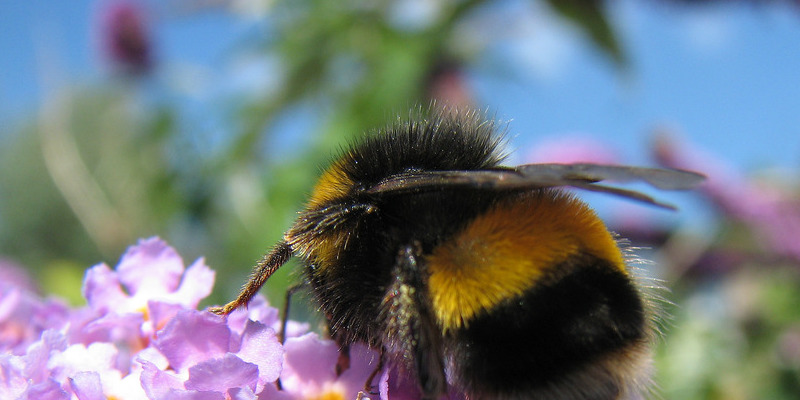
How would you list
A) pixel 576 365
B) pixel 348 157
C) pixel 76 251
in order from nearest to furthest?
1. pixel 576 365
2. pixel 348 157
3. pixel 76 251

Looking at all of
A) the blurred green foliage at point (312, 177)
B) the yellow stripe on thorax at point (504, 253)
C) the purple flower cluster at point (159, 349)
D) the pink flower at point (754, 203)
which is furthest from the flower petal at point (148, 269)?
the pink flower at point (754, 203)

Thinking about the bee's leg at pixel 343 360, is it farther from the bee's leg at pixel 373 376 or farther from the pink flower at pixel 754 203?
the pink flower at pixel 754 203

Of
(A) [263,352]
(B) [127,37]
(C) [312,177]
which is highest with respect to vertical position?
(B) [127,37]

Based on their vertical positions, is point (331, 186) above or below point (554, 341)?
above

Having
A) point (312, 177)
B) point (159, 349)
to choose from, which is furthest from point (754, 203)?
point (159, 349)

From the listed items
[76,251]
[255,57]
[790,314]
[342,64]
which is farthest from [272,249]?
[76,251]

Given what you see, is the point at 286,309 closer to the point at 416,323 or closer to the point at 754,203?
the point at 416,323

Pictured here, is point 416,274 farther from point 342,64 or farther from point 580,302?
point 342,64
